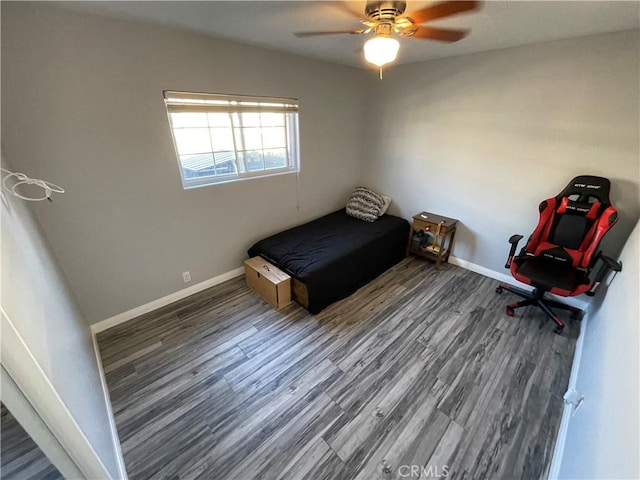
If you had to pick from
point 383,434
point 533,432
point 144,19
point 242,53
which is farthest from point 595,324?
point 144,19

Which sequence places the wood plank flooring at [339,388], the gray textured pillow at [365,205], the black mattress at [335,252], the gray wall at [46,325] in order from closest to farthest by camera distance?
the gray wall at [46,325] < the wood plank flooring at [339,388] < the black mattress at [335,252] < the gray textured pillow at [365,205]

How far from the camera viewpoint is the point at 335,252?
2625 millimetres

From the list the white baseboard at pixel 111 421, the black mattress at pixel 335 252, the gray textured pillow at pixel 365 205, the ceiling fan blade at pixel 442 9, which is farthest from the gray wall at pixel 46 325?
the gray textured pillow at pixel 365 205

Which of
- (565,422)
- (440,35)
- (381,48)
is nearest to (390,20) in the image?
(381,48)

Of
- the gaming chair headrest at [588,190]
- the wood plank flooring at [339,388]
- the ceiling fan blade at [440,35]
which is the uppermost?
the ceiling fan blade at [440,35]

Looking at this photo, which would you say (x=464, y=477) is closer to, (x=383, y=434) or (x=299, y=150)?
(x=383, y=434)

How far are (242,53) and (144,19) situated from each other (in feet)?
2.51

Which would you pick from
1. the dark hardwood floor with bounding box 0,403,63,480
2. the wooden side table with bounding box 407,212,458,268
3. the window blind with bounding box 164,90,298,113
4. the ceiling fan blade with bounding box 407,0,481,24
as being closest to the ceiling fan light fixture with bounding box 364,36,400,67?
the ceiling fan blade with bounding box 407,0,481,24

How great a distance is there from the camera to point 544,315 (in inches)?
96.3

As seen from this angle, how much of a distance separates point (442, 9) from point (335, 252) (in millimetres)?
1910

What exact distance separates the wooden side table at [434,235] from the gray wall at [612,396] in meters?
1.40

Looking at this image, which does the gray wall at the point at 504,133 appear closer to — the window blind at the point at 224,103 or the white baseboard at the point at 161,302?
the window blind at the point at 224,103

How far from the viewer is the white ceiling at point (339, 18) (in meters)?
1.49

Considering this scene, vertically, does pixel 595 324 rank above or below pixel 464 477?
above
